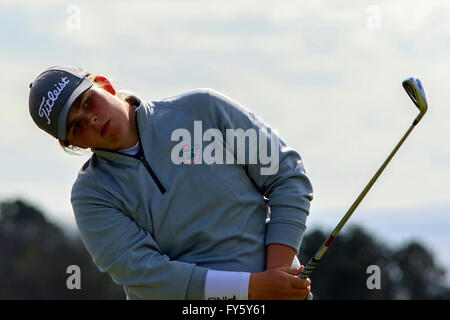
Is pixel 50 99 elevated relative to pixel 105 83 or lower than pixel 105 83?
lower

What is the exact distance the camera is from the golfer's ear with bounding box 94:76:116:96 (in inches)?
149

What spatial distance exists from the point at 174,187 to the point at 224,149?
24cm

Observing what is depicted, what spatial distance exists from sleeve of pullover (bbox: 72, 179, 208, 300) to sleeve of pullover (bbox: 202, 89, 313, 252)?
1.16 ft

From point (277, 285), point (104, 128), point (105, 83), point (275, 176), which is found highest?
point (105, 83)

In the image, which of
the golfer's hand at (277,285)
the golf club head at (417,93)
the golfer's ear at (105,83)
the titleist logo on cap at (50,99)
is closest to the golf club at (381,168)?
the golf club head at (417,93)

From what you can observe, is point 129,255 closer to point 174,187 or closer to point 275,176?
point 174,187

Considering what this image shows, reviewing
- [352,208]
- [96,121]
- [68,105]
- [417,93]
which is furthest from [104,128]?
[417,93]

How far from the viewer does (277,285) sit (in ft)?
11.4

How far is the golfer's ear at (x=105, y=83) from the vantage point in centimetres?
378

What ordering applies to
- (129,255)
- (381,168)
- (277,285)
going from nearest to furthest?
(277,285) → (129,255) → (381,168)

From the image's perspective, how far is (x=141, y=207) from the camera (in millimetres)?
3654

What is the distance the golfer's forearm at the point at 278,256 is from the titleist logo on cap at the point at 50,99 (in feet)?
3.18

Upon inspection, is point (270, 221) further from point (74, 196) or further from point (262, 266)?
point (74, 196)
